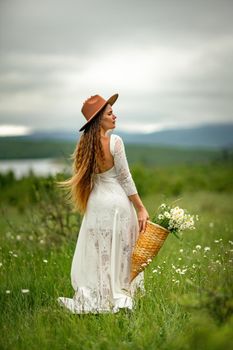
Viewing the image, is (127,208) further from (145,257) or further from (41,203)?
(41,203)

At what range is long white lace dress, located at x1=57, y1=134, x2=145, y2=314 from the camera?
6328mm

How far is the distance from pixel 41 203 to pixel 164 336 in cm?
539

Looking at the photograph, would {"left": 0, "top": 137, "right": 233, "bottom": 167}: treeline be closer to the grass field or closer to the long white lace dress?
the grass field

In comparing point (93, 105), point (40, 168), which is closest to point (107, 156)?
point (93, 105)

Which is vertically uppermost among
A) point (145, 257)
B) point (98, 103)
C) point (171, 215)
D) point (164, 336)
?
point (98, 103)

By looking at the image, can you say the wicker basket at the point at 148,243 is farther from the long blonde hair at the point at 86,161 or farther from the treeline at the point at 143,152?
the treeline at the point at 143,152

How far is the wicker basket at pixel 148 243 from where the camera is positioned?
19.9 ft

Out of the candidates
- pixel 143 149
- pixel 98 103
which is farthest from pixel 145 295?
pixel 143 149

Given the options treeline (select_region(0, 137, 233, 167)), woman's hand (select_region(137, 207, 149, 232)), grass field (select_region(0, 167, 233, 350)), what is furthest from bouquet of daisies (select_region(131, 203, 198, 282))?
treeline (select_region(0, 137, 233, 167))

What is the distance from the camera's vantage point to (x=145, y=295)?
6.22 metres

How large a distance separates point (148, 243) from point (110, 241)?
508 millimetres

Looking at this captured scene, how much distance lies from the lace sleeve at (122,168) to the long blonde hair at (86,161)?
0.16 meters

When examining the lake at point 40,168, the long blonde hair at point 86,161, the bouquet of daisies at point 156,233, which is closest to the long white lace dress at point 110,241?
the long blonde hair at point 86,161

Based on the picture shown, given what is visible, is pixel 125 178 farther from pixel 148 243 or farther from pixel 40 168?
pixel 40 168
